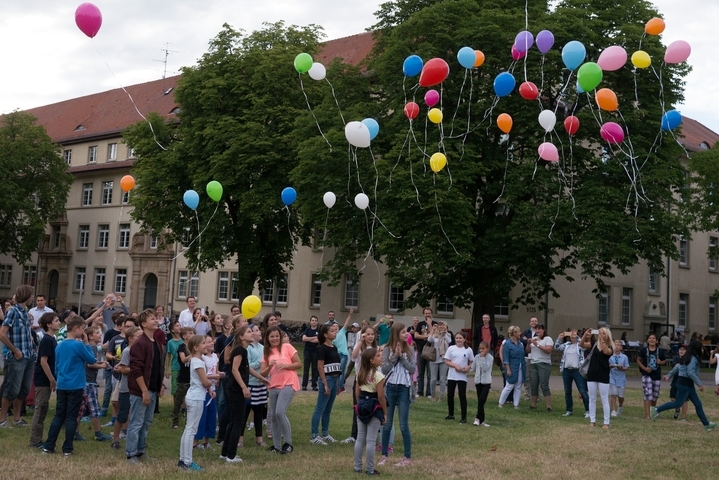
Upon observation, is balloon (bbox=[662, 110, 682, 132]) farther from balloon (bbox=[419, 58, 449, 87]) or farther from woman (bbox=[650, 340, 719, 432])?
woman (bbox=[650, 340, 719, 432])

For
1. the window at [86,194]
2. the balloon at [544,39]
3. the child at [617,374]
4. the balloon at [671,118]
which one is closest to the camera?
the child at [617,374]

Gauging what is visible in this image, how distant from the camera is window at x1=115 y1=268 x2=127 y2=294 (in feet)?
180

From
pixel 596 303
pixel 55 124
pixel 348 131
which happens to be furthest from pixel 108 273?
pixel 348 131

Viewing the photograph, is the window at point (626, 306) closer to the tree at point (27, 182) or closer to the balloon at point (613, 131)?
the balloon at point (613, 131)

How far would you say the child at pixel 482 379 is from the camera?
46.7 feet

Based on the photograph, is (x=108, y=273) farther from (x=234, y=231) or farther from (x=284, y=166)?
(x=284, y=166)

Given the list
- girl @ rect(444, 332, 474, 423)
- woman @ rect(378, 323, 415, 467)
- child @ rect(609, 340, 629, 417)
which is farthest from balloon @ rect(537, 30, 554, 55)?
woman @ rect(378, 323, 415, 467)

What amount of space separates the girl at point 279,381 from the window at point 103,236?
48568 millimetres

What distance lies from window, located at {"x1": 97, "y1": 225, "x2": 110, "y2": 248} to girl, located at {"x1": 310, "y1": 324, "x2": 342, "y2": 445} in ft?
157

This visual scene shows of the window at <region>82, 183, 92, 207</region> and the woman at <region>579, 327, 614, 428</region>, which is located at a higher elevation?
the window at <region>82, 183, 92, 207</region>

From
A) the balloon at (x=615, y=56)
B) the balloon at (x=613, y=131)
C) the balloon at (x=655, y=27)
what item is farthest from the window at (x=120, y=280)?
the balloon at (x=655, y=27)

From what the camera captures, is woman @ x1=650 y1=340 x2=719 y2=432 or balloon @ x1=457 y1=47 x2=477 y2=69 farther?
balloon @ x1=457 y1=47 x2=477 y2=69

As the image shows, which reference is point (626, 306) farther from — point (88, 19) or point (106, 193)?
point (88, 19)

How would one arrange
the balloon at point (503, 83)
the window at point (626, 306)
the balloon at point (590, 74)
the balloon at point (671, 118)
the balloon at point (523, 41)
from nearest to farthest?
1. the balloon at point (590, 74)
2. the balloon at point (671, 118)
3. the balloon at point (503, 83)
4. the balloon at point (523, 41)
5. the window at point (626, 306)
